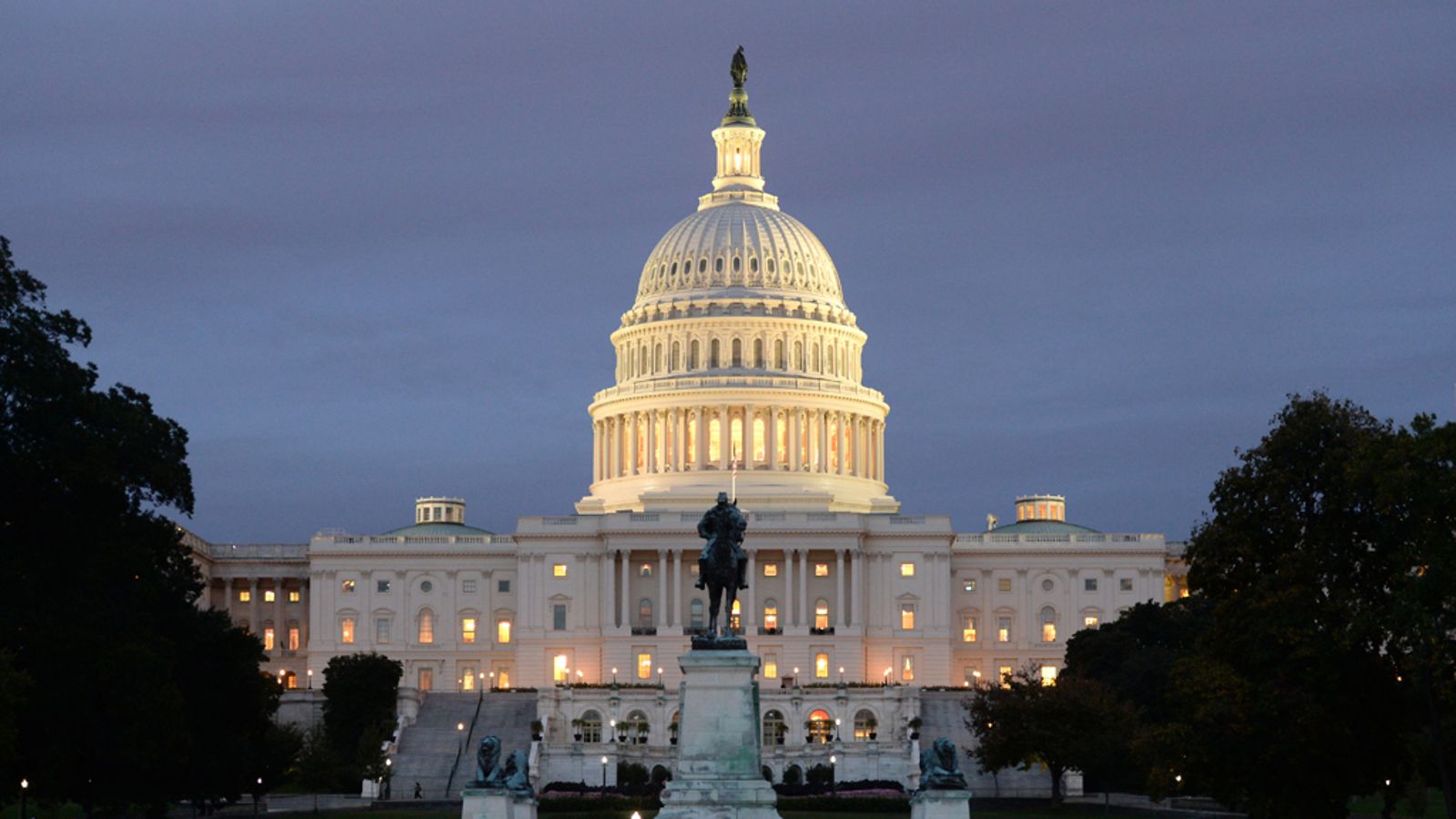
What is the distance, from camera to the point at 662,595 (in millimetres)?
164875

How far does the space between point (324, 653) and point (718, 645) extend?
117m

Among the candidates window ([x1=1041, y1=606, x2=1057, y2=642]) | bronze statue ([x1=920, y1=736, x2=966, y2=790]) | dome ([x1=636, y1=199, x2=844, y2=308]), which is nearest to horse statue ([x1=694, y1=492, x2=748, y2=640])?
bronze statue ([x1=920, y1=736, x2=966, y2=790])

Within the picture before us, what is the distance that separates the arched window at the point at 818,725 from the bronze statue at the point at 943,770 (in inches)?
2672

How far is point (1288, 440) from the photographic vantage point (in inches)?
2844

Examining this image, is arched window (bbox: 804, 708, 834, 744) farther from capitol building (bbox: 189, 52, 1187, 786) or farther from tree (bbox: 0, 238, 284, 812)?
tree (bbox: 0, 238, 284, 812)

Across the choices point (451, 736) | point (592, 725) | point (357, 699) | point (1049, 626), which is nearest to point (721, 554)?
point (451, 736)

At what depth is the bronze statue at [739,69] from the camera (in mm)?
187125

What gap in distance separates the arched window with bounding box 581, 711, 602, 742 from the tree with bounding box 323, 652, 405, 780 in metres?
9.65

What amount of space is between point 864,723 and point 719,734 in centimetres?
7955

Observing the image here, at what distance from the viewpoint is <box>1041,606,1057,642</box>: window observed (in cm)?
17262

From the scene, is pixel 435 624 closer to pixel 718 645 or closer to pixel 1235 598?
pixel 1235 598

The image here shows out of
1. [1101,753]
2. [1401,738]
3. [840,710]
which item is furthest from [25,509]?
[840,710]

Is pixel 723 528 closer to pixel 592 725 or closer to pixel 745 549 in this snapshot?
pixel 592 725

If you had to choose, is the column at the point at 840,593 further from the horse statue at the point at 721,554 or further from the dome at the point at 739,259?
the horse statue at the point at 721,554
